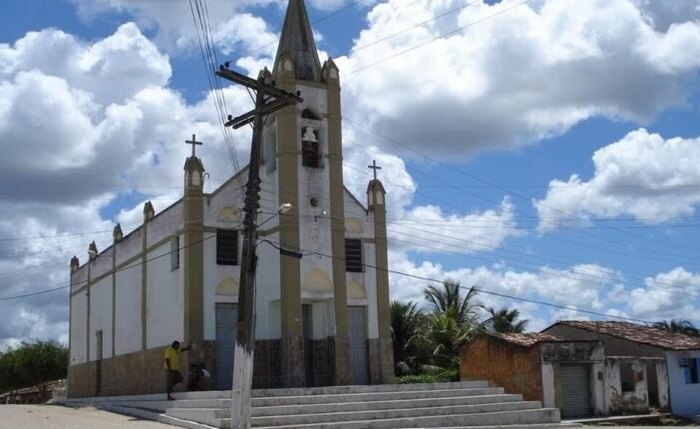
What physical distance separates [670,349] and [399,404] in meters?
12.6

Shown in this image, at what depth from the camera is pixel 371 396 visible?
22547mm

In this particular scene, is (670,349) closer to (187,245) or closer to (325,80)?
(325,80)

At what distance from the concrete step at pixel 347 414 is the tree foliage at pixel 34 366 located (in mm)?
39778

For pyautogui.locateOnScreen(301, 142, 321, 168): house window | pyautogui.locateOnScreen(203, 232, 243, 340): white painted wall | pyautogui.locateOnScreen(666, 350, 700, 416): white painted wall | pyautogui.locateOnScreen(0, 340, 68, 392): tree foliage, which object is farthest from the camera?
pyautogui.locateOnScreen(0, 340, 68, 392): tree foliage

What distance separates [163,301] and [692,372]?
18.6m

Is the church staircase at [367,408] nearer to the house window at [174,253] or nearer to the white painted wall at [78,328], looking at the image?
the house window at [174,253]

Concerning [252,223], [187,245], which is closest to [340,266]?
[187,245]

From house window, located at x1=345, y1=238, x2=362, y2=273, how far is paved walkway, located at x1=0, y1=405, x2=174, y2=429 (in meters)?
8.83

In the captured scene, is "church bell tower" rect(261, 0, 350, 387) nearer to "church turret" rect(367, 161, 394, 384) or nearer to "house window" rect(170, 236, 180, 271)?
"church turret" rect(367, 161, 394, 384)

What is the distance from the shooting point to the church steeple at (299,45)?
28.0 metres

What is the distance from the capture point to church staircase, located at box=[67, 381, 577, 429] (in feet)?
66.6

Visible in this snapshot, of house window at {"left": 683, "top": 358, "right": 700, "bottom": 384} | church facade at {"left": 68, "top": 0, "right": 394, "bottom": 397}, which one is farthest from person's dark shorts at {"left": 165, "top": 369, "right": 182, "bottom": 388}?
house window at {"left": 683, "top": 358, "right": 700, "bottom": 384}

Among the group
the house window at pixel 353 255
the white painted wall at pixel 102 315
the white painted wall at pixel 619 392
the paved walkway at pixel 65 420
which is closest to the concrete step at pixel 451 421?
the paved walkway at pixel 65 420

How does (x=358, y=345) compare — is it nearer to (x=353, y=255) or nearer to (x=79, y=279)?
(x=353, y=255)
